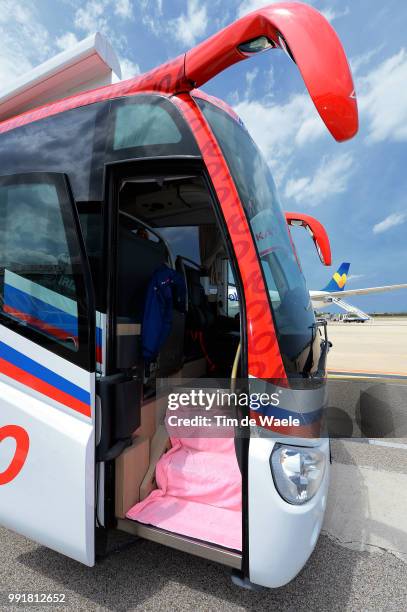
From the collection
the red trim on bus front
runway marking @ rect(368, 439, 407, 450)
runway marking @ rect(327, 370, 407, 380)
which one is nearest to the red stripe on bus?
the red trim on bus front

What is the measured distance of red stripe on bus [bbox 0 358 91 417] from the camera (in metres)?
1.67

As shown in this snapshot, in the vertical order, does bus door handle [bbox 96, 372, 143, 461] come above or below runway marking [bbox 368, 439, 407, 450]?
above

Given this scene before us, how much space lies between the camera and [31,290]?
1.86 metres

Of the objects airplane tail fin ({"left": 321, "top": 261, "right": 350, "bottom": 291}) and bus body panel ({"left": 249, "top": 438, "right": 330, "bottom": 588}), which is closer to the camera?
bus body panel ({"left": 249, "top": 438, "right": 330, "bottom": 588})

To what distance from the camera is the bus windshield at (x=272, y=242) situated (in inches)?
66.7

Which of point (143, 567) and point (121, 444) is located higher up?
point (121, 444)

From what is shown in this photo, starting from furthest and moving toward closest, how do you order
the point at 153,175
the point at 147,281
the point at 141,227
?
the point at 141,227, the point at 147,281, the point at 153,175

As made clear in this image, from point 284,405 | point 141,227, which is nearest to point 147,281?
point 141,227

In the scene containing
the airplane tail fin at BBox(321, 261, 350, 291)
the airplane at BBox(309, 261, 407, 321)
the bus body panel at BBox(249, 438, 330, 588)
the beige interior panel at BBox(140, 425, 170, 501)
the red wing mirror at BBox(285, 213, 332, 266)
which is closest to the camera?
the bus body panel at BBox(249, 438, 330, 588)

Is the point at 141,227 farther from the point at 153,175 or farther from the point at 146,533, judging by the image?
the point at 146,533

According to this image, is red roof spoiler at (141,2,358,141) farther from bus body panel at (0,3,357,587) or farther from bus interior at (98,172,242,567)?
bus interior at (98,172,242,567)

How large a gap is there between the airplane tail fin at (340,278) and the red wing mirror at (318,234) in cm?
3878

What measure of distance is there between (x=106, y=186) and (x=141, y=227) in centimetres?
123

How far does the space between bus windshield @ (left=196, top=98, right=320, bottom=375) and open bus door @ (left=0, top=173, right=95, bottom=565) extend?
0.84 meters
